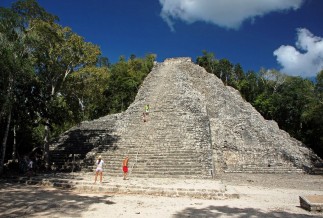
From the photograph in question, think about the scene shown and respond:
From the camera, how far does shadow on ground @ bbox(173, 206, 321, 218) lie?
767cm

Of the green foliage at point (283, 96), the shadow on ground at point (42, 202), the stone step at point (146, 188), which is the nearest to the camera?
the shadow on ground at point (42, 202)

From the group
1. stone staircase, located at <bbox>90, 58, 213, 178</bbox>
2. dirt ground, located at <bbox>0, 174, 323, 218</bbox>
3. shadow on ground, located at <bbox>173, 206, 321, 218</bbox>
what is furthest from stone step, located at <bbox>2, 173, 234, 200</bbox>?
stone staircase, located at <bbox>90, 58, 213, 178</bbox>

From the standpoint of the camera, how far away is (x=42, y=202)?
344 inches

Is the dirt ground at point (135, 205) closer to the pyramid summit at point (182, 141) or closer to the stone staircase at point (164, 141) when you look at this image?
the stone staircase at point (164, 141)

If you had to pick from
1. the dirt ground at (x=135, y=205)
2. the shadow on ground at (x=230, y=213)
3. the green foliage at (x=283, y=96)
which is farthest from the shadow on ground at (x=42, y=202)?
the green foliage at (x=283, y=96)

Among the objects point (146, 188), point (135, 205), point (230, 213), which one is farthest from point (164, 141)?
point (230, 213)

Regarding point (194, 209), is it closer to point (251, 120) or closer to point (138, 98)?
point (251, 120)

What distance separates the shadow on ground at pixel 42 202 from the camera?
24.7 feet

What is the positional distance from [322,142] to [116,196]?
26511 mm

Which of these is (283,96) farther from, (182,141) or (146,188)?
(146,188)

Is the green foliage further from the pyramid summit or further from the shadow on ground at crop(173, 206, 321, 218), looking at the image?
the shadow on ground at crop(173, 206, 321, 218)

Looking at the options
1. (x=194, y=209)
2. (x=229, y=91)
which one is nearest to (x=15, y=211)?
(x=194, y=209)

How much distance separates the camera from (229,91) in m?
28.3

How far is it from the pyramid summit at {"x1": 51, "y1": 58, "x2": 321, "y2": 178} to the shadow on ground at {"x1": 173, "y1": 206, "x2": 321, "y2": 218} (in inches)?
217
